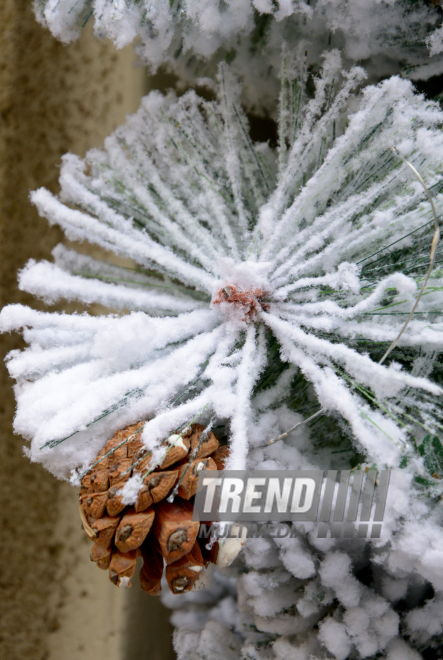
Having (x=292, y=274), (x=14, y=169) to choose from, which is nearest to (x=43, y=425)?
(x=292, y=274)

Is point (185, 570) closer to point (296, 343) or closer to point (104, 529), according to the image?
point (104, 529)

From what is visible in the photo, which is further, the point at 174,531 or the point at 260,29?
the point at 260,29

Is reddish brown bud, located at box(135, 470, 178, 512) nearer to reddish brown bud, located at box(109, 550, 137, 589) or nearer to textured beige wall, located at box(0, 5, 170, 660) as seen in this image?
reddish brown bud, located at box(109, 550, 137, 589)

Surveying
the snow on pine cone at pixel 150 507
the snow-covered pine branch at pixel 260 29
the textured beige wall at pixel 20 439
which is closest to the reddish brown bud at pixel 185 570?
the snow on pine cone at pixel 150 507

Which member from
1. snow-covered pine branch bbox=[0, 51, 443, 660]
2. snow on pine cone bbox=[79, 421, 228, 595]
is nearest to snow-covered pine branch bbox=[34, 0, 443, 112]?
snow-covered pine branch bbox=[0, 51, 443, 660]

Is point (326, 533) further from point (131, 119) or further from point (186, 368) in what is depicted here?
point (131, 119)

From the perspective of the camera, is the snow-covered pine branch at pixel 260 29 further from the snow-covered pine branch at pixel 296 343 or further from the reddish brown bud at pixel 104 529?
the reddish brown bud at pixel 104 529

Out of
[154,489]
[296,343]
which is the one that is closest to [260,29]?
[296,343]
